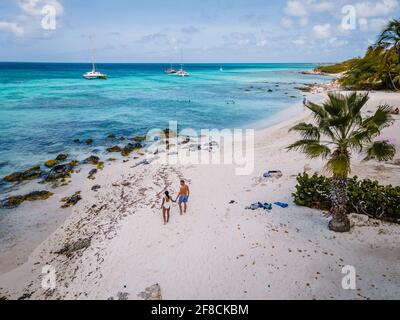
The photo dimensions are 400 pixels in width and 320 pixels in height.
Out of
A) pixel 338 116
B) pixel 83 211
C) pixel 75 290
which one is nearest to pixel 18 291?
pixel 75 290

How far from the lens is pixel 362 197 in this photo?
10656 mm

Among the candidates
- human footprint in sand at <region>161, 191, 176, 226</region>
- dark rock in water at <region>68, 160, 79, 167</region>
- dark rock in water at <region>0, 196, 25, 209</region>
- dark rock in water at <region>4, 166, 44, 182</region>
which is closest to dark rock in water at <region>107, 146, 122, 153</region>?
dark rock in water at <region>68, 160, 79, 167</region>

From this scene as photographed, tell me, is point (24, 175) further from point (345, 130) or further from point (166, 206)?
point (345, 130)

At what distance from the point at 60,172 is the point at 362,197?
17.8 m

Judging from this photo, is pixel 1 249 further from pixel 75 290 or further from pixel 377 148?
pixel 377 148

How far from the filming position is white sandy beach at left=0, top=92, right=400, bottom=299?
794cm

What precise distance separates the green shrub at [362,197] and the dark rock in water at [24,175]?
16.7 m

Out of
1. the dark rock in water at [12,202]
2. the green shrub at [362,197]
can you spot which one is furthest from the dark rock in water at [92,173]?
the green shrub at [362,197]

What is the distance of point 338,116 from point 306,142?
120 cm

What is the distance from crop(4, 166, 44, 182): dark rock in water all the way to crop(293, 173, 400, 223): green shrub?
16705 mm

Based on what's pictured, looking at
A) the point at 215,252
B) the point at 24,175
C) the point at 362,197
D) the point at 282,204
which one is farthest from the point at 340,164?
the point at 24,175

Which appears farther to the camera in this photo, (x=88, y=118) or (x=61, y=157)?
(x=88, y=118)

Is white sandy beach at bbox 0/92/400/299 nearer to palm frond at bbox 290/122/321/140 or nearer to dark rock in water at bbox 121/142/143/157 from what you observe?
palm frond at bbox 290/122/321/140

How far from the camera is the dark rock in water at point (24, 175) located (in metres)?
18.6
